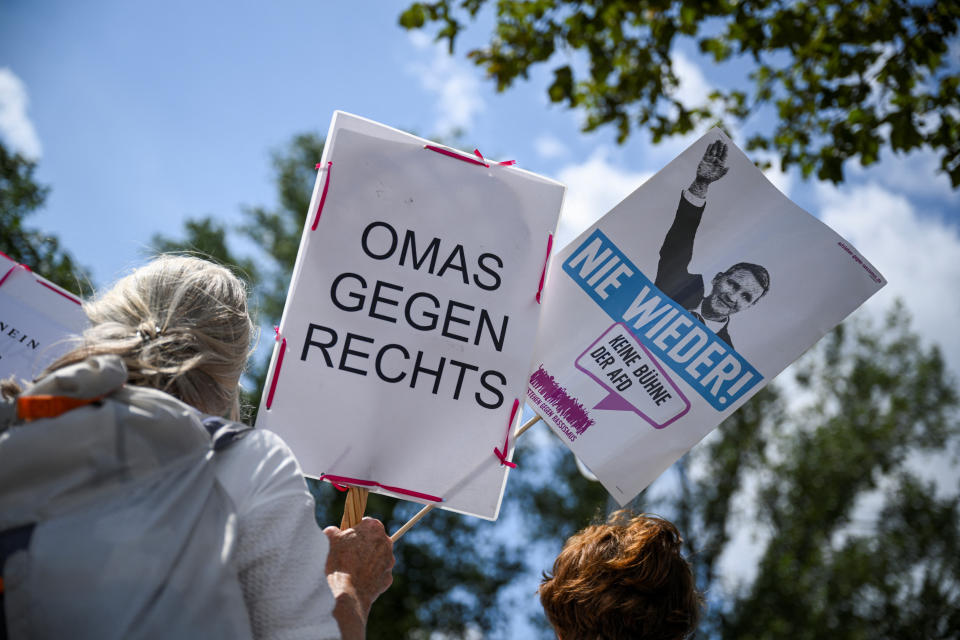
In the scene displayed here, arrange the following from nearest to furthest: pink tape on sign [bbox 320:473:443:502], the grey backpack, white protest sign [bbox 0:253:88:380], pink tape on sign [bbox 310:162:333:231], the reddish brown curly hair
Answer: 1. the grey backpack
2. the reddish brown curly hair
3. pink tape on sign [bbox 320:473:443:502]
4. pink tape on sign [bbox 310:162:333:231]
5. white protest sign [bbox 0:253:88:380]

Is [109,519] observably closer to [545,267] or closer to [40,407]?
[40,407]

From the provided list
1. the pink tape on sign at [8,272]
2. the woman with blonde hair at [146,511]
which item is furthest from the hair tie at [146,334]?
the pink tape on sign at [8,272]

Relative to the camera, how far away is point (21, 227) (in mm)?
8406

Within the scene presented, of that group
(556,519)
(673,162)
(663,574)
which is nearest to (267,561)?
(663,574)

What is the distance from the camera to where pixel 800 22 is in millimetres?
5266

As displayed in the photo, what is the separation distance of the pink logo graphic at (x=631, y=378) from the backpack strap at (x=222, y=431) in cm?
148

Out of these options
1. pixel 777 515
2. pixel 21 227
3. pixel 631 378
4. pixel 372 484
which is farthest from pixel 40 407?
pixel 777 515

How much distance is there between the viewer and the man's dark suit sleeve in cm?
291

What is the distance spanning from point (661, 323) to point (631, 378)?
21 centimetres

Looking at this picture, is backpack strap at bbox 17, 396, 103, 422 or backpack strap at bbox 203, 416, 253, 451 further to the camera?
backpack strap at bbox 203, 416, 253, 451

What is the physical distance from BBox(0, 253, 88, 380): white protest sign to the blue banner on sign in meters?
1.90

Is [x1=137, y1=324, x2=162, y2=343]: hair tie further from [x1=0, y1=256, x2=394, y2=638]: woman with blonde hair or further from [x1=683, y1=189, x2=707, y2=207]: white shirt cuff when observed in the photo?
[x1=683, y1=189, x2=707, y2=207]: white shirt cuff

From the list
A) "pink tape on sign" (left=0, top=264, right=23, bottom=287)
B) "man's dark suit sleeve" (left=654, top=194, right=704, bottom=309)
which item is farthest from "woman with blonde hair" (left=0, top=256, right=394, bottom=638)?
"pink tape on sign" (left=0, top=264, right=23, bottom=287)

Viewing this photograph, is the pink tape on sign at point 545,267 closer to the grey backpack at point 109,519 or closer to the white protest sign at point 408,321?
the white protest sign at point 408,321
